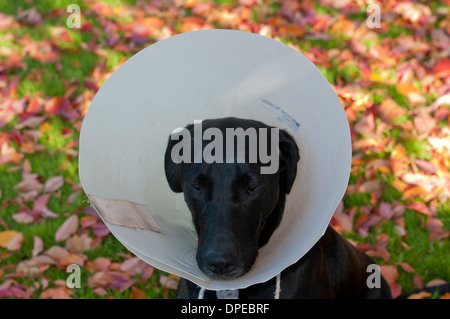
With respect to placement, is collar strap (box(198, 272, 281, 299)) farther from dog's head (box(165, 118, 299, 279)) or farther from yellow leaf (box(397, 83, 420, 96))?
yellow leaf (box(397, 83, 420, 96))

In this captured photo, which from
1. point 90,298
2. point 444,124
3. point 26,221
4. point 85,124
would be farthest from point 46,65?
point 444,124

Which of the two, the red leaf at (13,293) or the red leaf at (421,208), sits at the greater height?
the red leaf at (421,208)

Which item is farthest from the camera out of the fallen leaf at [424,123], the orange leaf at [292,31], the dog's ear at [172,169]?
the orange leaf at [292,31]

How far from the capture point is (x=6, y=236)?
4.09 metres

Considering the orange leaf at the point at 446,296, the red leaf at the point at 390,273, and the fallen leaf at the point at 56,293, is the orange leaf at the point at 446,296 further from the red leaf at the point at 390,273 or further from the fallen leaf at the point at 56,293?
the fallen leaf at the point at 56,293

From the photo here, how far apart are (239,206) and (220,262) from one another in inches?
10.8

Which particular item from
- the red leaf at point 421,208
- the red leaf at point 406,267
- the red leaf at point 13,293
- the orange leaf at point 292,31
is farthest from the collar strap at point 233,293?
the orange leaf at point 292,31

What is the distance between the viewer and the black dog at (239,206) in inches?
96.8

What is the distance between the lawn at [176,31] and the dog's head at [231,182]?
128 cm

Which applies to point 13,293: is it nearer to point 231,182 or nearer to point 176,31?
point 231,182

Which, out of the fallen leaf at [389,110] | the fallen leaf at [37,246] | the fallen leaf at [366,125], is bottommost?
the fallen leaf at [37,246]

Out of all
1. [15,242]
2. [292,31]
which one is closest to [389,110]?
[292,31]

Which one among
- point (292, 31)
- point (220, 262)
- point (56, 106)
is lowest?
point (220, 262)
